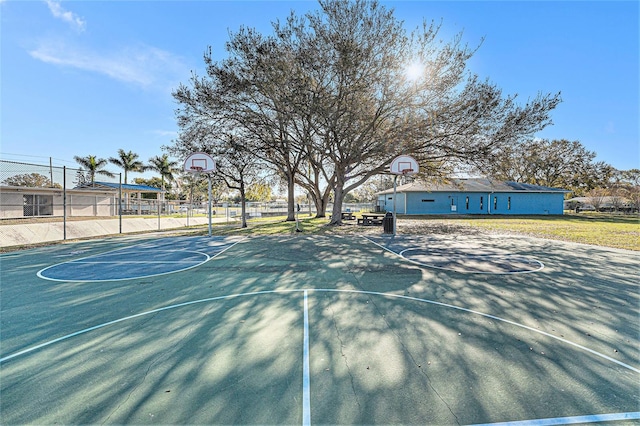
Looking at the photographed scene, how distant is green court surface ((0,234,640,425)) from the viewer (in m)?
2.38

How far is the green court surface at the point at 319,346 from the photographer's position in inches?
93.5

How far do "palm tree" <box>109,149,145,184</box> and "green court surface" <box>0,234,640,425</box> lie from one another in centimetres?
4583

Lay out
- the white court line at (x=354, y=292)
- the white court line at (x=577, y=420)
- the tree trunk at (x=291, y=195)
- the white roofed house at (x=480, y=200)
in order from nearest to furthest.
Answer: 1. the white court line at (x=577, y=420)
2. the white court line at (x=354, y=292)
3. the tree trunk at (x=291, y=195)
4. the white roofed house at (x=480, y=200)

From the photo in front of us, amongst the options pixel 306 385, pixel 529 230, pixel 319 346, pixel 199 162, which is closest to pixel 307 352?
pixel 319 346

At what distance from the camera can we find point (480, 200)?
32688 mm

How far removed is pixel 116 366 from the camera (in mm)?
2982

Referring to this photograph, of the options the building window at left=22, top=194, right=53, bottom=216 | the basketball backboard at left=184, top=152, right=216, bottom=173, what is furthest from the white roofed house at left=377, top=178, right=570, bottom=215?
the building window at left=22, top=194, right=53, bottom=216

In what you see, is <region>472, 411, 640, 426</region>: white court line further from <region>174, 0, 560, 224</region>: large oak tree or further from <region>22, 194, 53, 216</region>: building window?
<region>22, 194, 53, 216</region>: building window

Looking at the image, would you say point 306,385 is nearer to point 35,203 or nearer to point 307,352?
point 307,352

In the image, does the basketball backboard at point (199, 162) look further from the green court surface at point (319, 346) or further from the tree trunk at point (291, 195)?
the tree trunk at point (291, 195)

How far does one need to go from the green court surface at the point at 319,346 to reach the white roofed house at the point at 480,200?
83.8 ft

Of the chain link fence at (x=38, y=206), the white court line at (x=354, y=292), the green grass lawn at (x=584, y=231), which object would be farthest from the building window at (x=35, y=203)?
the green grass lawn at (x=584, y=231)

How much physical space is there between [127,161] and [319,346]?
5327cm

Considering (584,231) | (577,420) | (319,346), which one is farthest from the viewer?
(584,231)
